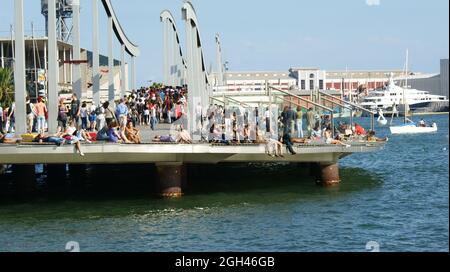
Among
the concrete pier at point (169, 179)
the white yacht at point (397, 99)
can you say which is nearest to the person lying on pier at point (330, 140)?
the concrete pier at point (169, 179)

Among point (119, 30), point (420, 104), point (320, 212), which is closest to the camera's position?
point (320, 212)

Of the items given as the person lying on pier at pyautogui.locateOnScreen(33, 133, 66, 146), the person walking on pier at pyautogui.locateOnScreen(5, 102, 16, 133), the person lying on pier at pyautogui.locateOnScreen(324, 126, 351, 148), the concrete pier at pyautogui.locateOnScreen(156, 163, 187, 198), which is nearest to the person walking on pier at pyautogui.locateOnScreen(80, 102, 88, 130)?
the person walking on pier at pyautogui.locateOnScreen(5, 102, 16, 133)

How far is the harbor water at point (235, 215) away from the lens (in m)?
20.2

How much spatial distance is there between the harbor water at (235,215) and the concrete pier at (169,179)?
384 mm

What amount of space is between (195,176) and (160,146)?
10.6 metres

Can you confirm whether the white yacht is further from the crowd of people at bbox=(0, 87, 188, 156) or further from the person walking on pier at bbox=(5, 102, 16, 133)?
the person walking on pier at bbox=(5, 102, 16, 133)

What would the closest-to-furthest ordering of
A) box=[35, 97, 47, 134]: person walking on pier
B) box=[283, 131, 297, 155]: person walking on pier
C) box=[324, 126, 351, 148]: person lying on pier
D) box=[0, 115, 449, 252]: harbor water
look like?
box=[0, 115, 449, 252]: harbor water → box=[283, 131, 297, 155]: person walking on pier → box=[35, 97, 47, 134]: person walking on pier → box=[324, 126, 351, 148]: person lying on pier

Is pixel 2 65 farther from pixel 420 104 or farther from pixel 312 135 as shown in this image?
pixel 420 104

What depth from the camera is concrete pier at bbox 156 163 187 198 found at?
27438mm

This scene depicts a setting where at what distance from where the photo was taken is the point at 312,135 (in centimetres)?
3019

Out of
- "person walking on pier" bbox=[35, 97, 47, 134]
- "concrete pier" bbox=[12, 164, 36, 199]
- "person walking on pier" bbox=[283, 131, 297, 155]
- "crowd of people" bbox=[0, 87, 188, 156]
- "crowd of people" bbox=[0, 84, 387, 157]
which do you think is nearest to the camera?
"crowd of people" bbox=[0, 87, 188, 156]

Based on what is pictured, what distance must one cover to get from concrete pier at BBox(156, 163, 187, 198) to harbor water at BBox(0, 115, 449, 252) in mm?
384
